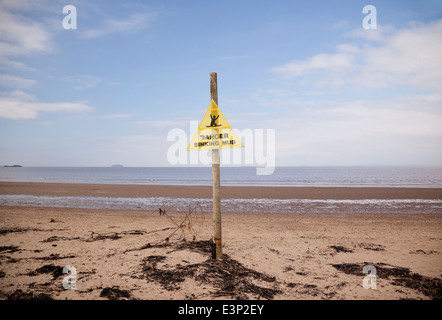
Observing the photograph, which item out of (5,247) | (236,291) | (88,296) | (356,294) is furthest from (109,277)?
(356,294)

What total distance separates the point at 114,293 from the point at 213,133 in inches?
146

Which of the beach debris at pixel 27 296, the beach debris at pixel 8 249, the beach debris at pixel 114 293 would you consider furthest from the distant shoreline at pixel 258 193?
the beach debris at pixel 27 296

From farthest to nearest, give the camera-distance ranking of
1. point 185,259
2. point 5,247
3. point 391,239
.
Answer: point 391,239, point 5,247, point 185,259

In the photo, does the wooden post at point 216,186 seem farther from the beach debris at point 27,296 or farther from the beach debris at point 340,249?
the beach debris at point 340,249

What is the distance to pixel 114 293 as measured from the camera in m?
4.62

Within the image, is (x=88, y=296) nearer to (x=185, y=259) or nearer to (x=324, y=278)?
Answer: (x=185, y=259)

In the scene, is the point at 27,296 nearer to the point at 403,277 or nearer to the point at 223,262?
the point at 223,262

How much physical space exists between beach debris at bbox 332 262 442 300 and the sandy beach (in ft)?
0.07

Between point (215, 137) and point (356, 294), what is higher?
point (215, 137)

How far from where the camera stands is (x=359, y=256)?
6816 mm

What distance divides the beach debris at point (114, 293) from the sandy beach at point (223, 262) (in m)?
0.02

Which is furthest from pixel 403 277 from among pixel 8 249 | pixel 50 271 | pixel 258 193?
pixel 258 193

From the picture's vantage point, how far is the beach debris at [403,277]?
15.8 feet

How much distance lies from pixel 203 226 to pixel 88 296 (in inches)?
244
